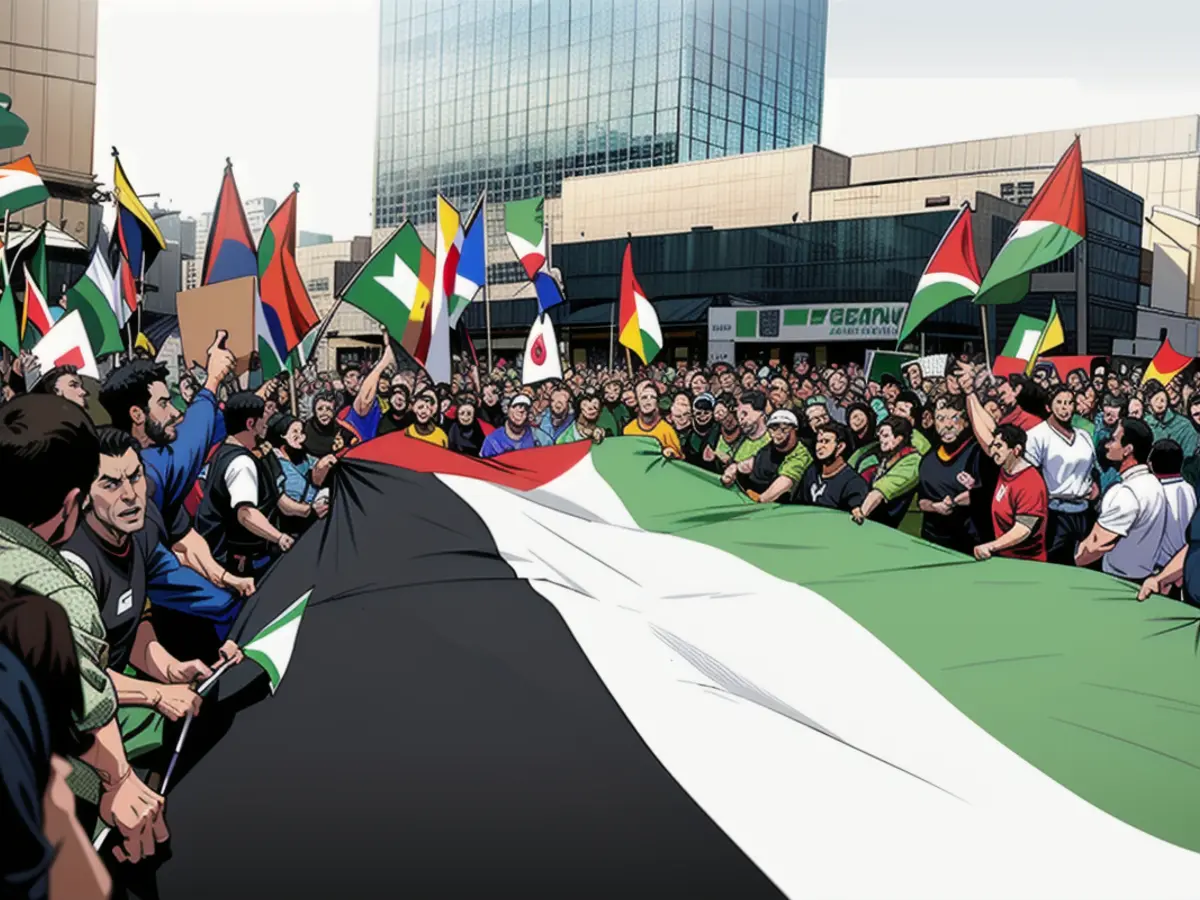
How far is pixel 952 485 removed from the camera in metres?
7.20

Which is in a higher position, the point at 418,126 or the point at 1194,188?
the point at 418,126

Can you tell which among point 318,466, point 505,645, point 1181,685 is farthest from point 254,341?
point 1181,685

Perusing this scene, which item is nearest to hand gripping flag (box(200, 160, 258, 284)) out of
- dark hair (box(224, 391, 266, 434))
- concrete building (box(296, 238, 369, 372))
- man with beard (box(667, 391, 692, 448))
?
man with beard (box(667, 391, 692, 448))

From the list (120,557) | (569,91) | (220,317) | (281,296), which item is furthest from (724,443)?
(569,91)

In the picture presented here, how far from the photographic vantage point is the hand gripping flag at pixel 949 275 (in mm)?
12438

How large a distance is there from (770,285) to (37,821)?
2338 inches

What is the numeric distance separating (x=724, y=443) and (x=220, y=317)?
4.45m

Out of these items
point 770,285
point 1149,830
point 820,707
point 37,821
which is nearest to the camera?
point 37,821

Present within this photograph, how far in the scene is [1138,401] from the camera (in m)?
11.9

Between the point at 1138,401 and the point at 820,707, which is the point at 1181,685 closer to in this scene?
the point at 820,707

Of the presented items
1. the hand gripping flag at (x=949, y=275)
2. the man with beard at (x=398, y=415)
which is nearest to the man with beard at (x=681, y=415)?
the man with beard at (x=398, y=415)

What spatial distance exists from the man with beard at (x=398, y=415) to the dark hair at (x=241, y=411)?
3686 mm

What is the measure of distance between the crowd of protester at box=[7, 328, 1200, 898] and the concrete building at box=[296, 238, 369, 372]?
71.2 metres

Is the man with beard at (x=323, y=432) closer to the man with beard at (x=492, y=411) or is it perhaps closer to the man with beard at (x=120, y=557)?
the man with beard at (x=492, y=411)
